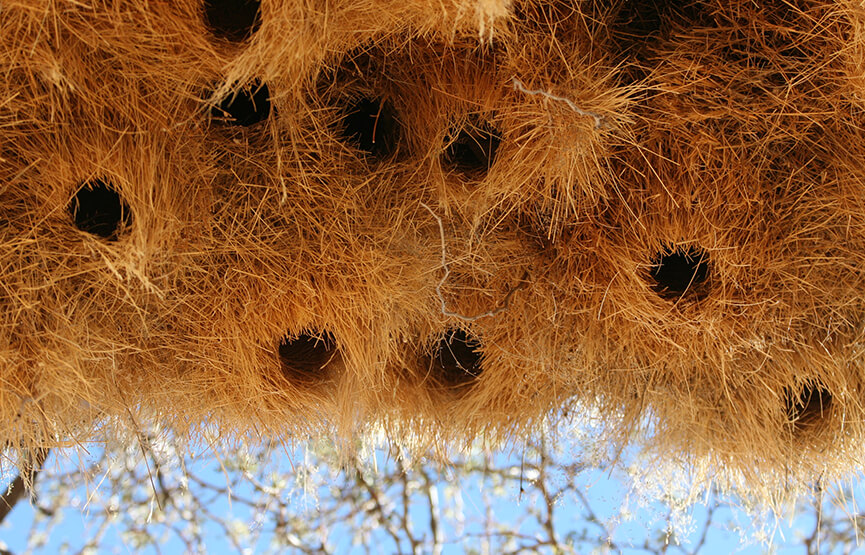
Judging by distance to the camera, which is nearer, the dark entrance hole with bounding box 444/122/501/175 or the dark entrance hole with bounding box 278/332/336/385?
the dark entrance hole with bounding box 444/122/501/175

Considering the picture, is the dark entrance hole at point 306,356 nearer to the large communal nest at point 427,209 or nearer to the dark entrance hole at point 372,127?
the large communal nest at point 427,209

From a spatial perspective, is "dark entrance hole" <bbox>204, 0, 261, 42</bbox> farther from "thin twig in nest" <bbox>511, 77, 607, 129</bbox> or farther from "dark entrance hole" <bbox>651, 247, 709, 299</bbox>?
"dark entrance hole" <bbox>651, 247, 709, 299</bbox>

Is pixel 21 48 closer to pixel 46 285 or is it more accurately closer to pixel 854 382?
pixel 46 285

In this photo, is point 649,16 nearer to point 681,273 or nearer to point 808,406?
point 681,273

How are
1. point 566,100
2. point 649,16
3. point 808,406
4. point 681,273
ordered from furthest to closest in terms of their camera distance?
point 808,406
point 681,273
point 649,16
point 566,100

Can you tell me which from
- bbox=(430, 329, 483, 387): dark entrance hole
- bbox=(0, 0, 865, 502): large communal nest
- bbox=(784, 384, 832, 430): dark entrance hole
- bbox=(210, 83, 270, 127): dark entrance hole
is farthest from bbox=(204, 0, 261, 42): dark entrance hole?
bbox=(784, 384, 832, 430): dark entrance hole

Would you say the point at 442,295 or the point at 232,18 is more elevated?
the point at 232,18

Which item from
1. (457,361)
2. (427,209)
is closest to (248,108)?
(427,209)
